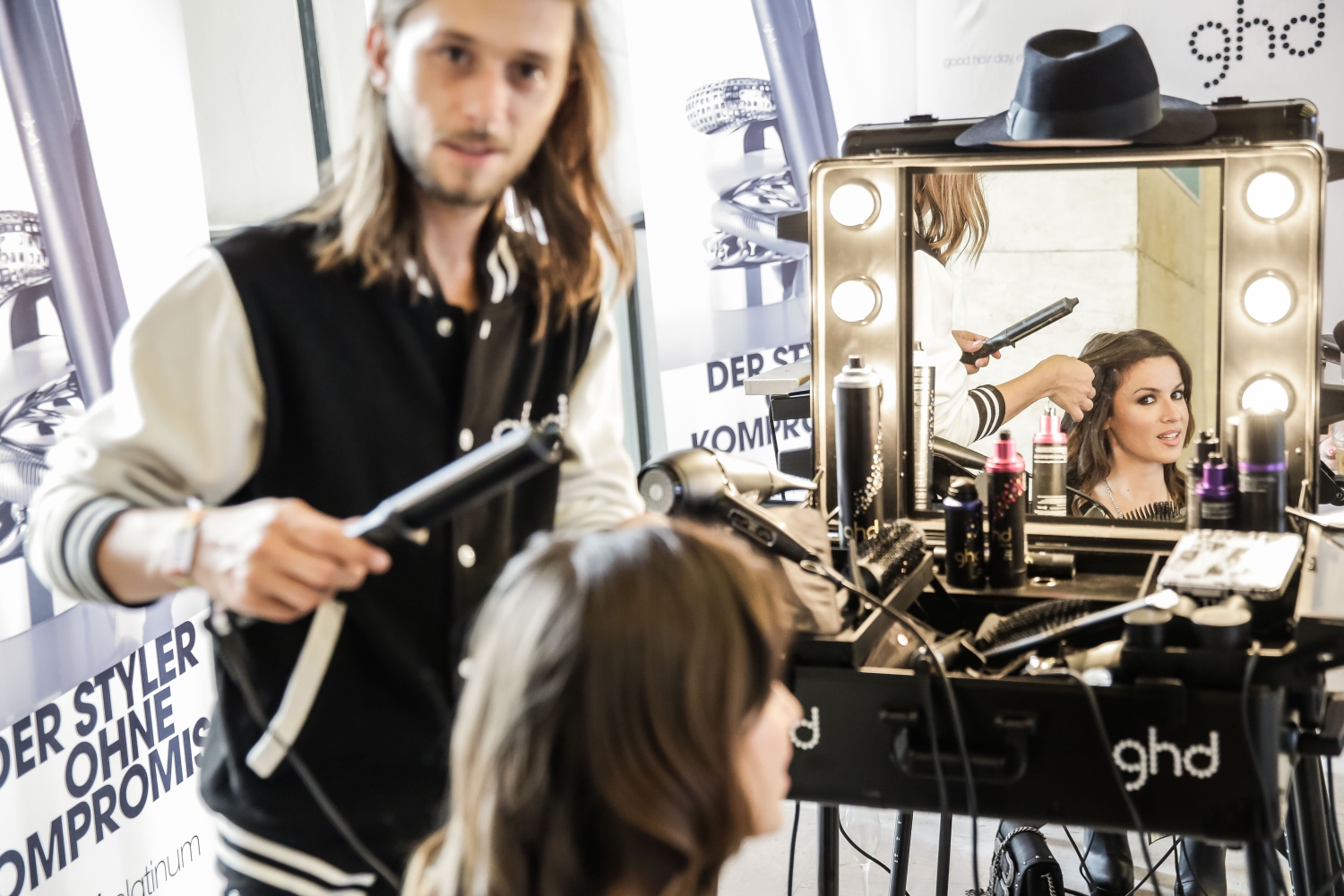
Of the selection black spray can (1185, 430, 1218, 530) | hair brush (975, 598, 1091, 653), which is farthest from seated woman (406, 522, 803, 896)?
black spray can (1185, 430, 1218, 530)

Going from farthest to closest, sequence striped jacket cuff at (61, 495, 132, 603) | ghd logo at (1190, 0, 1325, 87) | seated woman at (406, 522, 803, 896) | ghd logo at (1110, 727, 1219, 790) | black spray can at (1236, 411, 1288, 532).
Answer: ghd logo at (1190, 0, 1325, 87), black spray can at (1236, 411, 1288, 532), ghd logo at (1110, 727, 1219, 790), striped jacket cuff at (61, 495, 132, 603), seated woman at (406, 522, 803, 896)

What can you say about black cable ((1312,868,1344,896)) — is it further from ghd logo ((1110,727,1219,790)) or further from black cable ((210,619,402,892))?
black cable ((210,619,402,892))

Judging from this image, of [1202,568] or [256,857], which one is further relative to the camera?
[1202,568]

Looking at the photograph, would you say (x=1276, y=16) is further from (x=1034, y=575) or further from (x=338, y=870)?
(x=338, y=870)

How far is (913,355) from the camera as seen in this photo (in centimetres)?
154

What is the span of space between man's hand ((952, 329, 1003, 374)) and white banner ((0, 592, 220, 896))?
997 millimetres

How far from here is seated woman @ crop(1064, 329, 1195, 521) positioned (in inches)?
56.7

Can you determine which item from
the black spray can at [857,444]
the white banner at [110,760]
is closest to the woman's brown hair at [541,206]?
the black spray can at [857,444]

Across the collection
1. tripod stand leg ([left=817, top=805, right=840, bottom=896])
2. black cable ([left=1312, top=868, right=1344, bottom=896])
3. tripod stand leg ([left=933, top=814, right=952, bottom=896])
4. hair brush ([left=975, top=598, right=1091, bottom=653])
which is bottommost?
tripod stand leg ([left=933, top=814, right=952, bottom=896])

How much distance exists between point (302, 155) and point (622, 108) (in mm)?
756

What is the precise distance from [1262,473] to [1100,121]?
16.4 inches

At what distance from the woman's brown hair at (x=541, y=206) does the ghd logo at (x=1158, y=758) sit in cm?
58

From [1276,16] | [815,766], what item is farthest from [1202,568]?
[1276,16]

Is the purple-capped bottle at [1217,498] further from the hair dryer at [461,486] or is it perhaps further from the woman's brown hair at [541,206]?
the hair dryer at [461,486]
